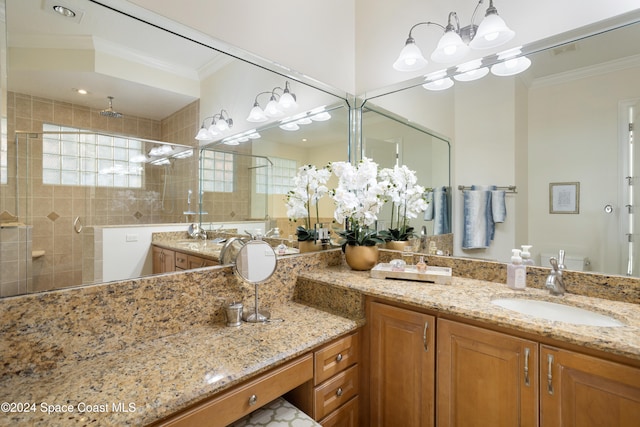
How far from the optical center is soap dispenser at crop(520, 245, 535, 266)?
4.76ft

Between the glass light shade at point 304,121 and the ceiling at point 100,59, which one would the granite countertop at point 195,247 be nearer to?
the ceiling at point 100,59

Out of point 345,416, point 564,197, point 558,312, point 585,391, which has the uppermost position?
point 564,197

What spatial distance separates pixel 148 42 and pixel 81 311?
107cm

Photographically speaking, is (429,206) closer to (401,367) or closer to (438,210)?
(438,210)

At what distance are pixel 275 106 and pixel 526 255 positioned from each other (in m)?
1.55

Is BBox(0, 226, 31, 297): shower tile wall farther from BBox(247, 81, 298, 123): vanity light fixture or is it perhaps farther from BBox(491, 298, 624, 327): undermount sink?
BBox(491, 298, 624, 327): undermount sink

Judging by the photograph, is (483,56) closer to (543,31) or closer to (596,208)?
(543,31)

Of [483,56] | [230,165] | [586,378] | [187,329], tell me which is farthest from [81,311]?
[483,56]

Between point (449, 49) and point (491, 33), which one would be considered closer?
point (491, 33)

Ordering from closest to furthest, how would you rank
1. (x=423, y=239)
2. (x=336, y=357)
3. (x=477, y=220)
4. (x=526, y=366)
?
(x=526, y=366) < (x=336, y=357) < (x=477, y=220) < (x=423, y=239)

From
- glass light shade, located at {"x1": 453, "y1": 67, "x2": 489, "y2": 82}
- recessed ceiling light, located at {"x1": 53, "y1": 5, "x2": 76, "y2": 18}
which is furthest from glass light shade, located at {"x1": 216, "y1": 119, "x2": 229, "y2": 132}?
glass light shade, located at {"x1": 453, "y1": 67, "x2": 489, "y2": 82}

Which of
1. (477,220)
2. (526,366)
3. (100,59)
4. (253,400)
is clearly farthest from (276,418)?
(100,59)

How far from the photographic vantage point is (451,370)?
47.2 inches

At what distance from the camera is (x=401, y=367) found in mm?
1341
